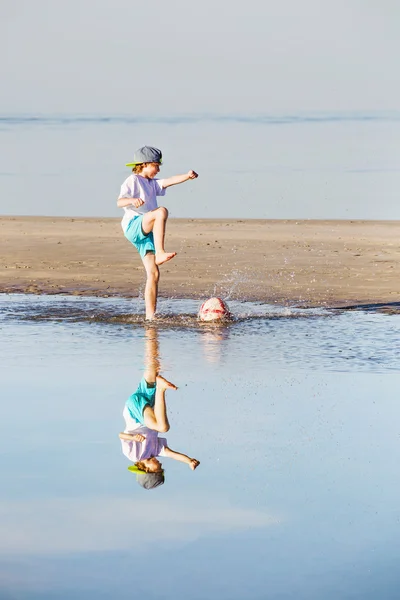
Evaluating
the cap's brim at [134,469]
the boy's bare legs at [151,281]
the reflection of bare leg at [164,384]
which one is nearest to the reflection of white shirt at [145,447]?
the cap's brim at [134,469]

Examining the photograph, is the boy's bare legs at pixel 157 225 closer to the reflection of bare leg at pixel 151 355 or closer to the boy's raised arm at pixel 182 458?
the reflection of bare leg at pixel 151 355

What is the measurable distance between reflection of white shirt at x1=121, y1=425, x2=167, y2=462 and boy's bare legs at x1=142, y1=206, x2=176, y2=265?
5.33 metres

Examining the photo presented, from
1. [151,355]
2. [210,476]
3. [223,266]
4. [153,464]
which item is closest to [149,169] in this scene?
[151,355]

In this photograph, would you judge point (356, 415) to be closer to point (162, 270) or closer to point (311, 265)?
point (162, 270)

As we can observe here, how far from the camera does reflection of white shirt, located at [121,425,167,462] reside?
5.99 m

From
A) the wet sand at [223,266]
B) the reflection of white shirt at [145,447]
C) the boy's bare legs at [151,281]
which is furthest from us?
the wet sand at [223,266]

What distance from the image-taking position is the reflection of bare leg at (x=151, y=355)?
340 inches

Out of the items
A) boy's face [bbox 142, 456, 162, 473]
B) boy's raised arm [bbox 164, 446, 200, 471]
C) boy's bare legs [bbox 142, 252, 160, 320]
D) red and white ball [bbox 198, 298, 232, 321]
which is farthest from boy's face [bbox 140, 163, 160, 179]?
boy's face [bbox 142, 456, 162, 473]

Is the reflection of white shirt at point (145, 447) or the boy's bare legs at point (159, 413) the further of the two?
the boy's bare legs at point (159, 413)

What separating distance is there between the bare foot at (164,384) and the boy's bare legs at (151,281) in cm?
377

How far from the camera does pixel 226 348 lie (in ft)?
33.4

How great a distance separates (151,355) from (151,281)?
2.62m

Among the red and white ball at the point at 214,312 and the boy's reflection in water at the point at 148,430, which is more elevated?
the boy's reflection in water at the point at 148,430

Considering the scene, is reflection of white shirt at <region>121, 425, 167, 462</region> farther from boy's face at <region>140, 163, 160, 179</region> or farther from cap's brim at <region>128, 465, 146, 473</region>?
boy's face at <region>140, 163, 160, 179</region>
